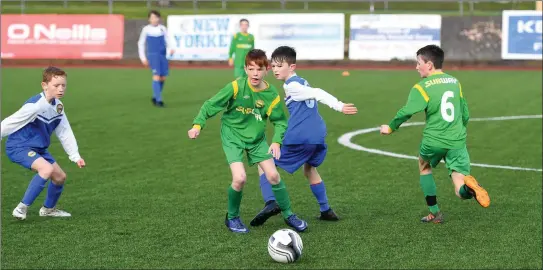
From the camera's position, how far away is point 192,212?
9.39 metres

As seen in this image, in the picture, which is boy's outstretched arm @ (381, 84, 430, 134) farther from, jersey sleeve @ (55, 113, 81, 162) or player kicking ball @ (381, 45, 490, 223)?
jersey sleeve @ (55, 113, 81, 162)

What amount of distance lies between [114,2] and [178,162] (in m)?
22.4

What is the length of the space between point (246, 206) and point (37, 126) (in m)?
2.25

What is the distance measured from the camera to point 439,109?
340 inches

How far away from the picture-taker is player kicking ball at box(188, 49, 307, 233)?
27.7 feet

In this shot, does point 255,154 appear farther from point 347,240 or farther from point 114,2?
point 114,2

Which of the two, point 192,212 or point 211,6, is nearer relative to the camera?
point 192,212

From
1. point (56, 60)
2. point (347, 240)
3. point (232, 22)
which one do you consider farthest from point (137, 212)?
point (56, 60)

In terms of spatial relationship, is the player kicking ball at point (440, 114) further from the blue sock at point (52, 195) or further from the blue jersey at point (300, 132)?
the blue sock at point (52, 195)

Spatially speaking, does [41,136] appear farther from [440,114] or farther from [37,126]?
[440,114]

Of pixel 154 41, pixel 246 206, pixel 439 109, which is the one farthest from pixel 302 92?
pixel 154 41

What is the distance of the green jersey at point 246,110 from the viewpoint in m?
8.41

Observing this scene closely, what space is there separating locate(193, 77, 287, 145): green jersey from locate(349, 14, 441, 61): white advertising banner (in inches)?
881

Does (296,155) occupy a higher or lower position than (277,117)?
lower
